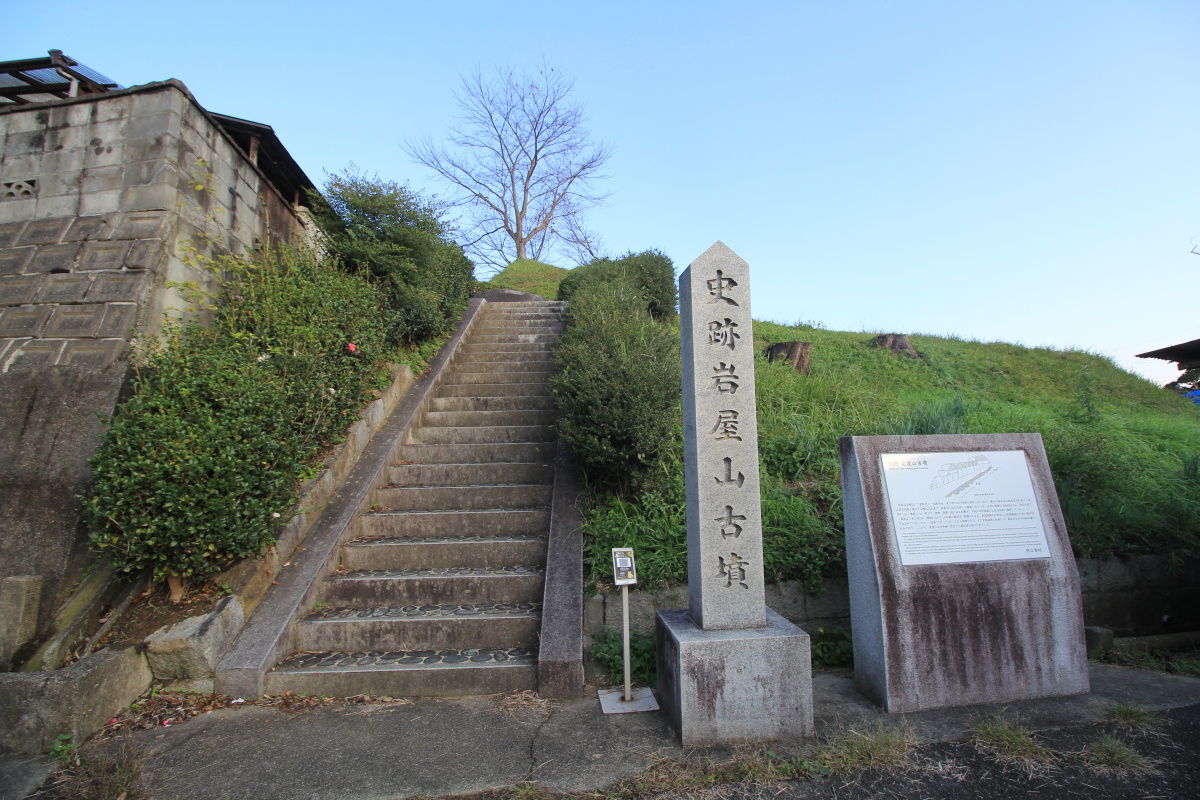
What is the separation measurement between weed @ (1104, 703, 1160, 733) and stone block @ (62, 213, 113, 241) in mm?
8935

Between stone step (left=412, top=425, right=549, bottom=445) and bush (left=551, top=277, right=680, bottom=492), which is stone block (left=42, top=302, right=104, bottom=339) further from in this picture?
bush (left=551, top=277, right=680, bottom=492)

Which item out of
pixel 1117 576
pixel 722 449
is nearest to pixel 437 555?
pixel 722 449

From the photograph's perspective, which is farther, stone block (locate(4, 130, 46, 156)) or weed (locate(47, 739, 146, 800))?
stone block (locate(4, 130, 46, 156))

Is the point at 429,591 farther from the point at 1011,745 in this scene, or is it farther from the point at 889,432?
the point at 889,432

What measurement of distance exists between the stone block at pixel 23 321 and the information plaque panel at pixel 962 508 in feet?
24.3

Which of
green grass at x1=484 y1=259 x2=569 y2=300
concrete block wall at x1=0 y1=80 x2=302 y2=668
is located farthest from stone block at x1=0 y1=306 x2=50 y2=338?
green grass at x1=484 y1=259 x2=569 y2=300

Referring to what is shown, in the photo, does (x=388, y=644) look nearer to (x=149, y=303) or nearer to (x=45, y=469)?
(x=45, y=469)

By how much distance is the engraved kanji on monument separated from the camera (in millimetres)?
3393

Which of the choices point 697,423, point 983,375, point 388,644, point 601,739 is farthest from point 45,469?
point 983,375

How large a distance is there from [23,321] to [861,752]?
768 cm

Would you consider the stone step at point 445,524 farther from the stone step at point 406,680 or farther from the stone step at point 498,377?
the stone step at point 498,377

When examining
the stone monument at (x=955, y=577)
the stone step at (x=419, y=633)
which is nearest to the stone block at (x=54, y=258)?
the stone step at (x=419, y=633)

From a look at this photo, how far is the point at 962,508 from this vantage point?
12.6 ft

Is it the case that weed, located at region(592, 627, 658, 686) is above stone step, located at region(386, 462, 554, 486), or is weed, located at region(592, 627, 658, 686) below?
below
